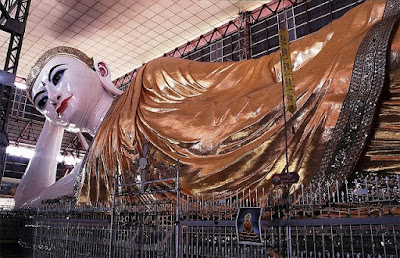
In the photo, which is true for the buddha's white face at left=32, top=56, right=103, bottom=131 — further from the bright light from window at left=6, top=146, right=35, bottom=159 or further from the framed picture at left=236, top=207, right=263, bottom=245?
the bright light from window at left=6, top=146, right=35, bottom=159

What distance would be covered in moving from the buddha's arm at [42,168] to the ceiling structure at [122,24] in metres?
3.80

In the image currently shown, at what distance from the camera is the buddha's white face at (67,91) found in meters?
4.90

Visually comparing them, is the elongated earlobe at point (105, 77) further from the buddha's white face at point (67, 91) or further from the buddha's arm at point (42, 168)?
the buddha's arm at point (42, 168)

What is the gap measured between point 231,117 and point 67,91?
2.62 meters

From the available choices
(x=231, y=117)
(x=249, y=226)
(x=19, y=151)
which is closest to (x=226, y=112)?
(x=231, y=117)

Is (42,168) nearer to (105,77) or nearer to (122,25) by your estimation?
(105,77)

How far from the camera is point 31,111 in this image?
513 inches

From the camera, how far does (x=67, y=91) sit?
488 cm

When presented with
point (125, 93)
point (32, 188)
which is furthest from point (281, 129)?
point (32, 188)

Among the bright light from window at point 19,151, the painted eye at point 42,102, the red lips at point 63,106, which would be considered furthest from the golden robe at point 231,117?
the bright light from window at point 19,151

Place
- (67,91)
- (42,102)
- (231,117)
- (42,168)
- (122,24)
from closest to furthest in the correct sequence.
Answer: (231,117), (67,91), (42,102), (42,168), (122,24)

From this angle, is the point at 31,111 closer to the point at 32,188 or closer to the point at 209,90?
the point at 32,188

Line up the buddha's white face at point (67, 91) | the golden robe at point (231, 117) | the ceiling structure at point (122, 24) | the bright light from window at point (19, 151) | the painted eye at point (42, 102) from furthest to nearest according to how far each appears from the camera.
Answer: the bright light from window at point (19, 151), the ceiling structure at point (122, 24), the painted eye at point (42, 102), the buddha's white face at point (67, 91), the golden robe at point (231, 117)

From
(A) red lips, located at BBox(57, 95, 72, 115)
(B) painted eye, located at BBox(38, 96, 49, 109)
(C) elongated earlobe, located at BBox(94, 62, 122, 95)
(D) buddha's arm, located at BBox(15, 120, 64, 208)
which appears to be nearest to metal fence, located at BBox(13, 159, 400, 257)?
(D) buddha's arm, located at BBox(15, 120, 64, 208)
